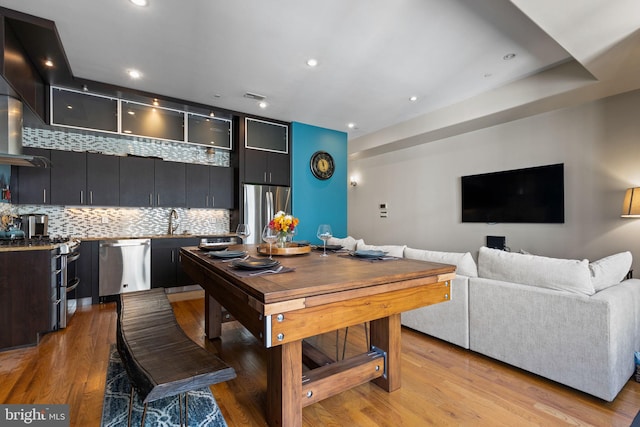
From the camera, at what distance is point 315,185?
5336mm

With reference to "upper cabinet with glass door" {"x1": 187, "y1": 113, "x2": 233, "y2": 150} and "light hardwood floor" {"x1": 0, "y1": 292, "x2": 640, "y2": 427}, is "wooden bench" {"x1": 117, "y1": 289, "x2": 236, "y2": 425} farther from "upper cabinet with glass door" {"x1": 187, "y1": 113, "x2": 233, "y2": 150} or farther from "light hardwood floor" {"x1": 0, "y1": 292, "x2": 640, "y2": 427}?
"upper cabinet with glass door" {"x1": 187, "y1": 113, "x2": 233, "y2": 150}

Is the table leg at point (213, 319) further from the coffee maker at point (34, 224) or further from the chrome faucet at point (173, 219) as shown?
the coffee maker at point (34, 224)

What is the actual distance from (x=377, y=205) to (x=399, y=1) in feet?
15.5

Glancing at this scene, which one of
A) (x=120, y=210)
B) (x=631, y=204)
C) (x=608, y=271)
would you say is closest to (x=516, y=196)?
(x=631, y=204)

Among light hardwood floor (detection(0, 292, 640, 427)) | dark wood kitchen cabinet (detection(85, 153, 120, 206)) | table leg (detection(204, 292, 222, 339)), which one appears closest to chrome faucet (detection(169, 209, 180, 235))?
dark wood kitchen cabinet (detection(85, 153, 120, 206))

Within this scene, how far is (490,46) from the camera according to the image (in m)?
2.85

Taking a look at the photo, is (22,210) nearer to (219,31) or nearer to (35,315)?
(35,315)

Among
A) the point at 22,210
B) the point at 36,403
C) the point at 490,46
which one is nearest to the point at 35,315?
the point at 36,403

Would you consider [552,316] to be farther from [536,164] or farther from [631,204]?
[536,164]

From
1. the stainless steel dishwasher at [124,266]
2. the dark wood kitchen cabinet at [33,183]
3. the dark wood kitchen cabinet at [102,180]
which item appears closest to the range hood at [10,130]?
the dark wood kitchen cabinet at [33,183]

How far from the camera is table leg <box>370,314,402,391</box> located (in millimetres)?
1860

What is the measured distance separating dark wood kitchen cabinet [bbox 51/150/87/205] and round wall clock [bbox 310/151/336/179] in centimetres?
327

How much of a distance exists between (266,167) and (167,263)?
6.74ft

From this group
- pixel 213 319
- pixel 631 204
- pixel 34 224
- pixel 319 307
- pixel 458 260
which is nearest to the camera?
pixel 319 307
